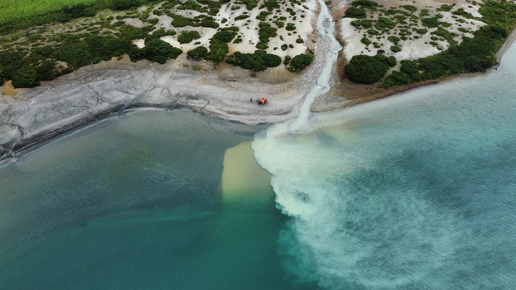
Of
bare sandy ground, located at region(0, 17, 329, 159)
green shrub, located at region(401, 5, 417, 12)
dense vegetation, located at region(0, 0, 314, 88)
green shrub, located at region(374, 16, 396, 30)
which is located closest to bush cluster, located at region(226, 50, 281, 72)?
dense vegetation, located at region(0, 0, 314, 88)

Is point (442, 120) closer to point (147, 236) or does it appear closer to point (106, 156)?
point (147, 236)

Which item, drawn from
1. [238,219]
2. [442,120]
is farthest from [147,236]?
[442,120]

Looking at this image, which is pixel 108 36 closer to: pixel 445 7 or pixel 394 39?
pixel 394 39

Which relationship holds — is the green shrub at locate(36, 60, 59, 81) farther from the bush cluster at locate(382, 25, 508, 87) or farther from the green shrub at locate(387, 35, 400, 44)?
the green shrub at locate(387, 35, 400, 44)

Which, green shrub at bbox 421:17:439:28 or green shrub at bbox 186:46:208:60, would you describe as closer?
green shrub at bbox 186:46:208:60

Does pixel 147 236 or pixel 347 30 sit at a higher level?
pixel 347 30

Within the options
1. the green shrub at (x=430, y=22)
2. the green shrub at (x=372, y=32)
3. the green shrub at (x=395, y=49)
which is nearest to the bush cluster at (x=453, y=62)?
the green shrub at (x=395, y=49)
